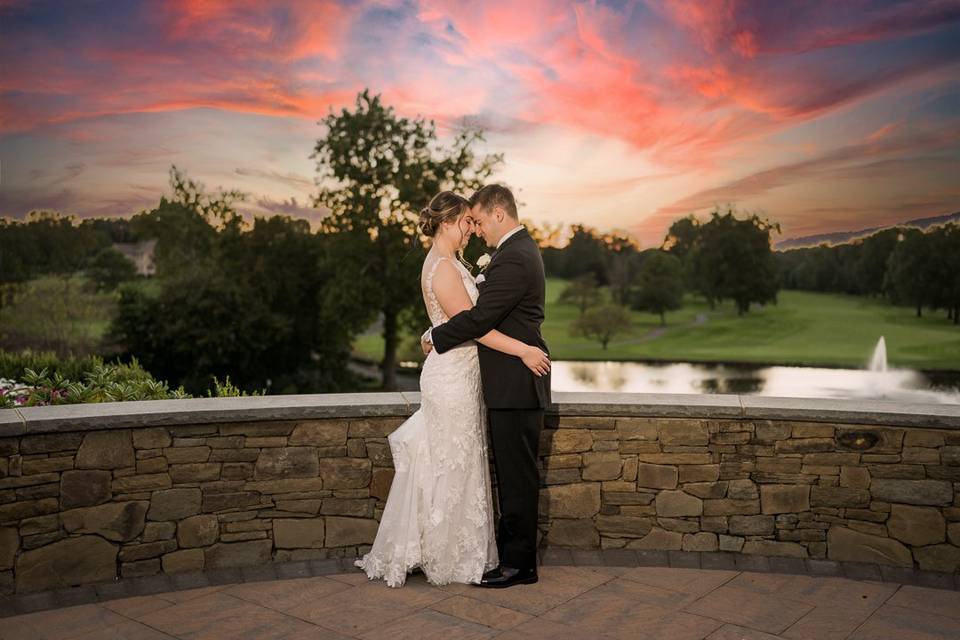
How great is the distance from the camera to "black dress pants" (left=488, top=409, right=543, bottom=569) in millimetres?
3816

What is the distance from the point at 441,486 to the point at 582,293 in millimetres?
32167

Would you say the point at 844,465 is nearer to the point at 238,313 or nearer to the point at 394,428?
the point at 394,428

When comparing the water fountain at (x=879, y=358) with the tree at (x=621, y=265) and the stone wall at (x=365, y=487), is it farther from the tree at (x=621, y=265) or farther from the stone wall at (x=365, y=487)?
the stone wall at (x=365, y=487)

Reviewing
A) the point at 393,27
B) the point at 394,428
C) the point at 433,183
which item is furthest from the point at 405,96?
the point at 394,428

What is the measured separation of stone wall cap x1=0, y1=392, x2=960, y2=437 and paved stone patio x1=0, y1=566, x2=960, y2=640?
0.77 meters

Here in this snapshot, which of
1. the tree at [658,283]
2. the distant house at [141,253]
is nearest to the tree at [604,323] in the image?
the tree at [658,283]

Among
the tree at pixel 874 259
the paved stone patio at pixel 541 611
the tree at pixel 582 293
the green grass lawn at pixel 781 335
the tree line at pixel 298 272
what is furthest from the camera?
the tree at pixel 582 293

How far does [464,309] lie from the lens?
383cm

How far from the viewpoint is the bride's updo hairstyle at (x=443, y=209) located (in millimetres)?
3828

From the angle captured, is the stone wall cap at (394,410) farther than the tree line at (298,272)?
No

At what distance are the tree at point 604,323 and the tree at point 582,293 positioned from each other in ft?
1.39

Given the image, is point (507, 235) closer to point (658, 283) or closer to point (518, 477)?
point (518, 477)

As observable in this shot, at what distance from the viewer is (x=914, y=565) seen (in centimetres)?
386

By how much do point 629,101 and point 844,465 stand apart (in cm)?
4541
